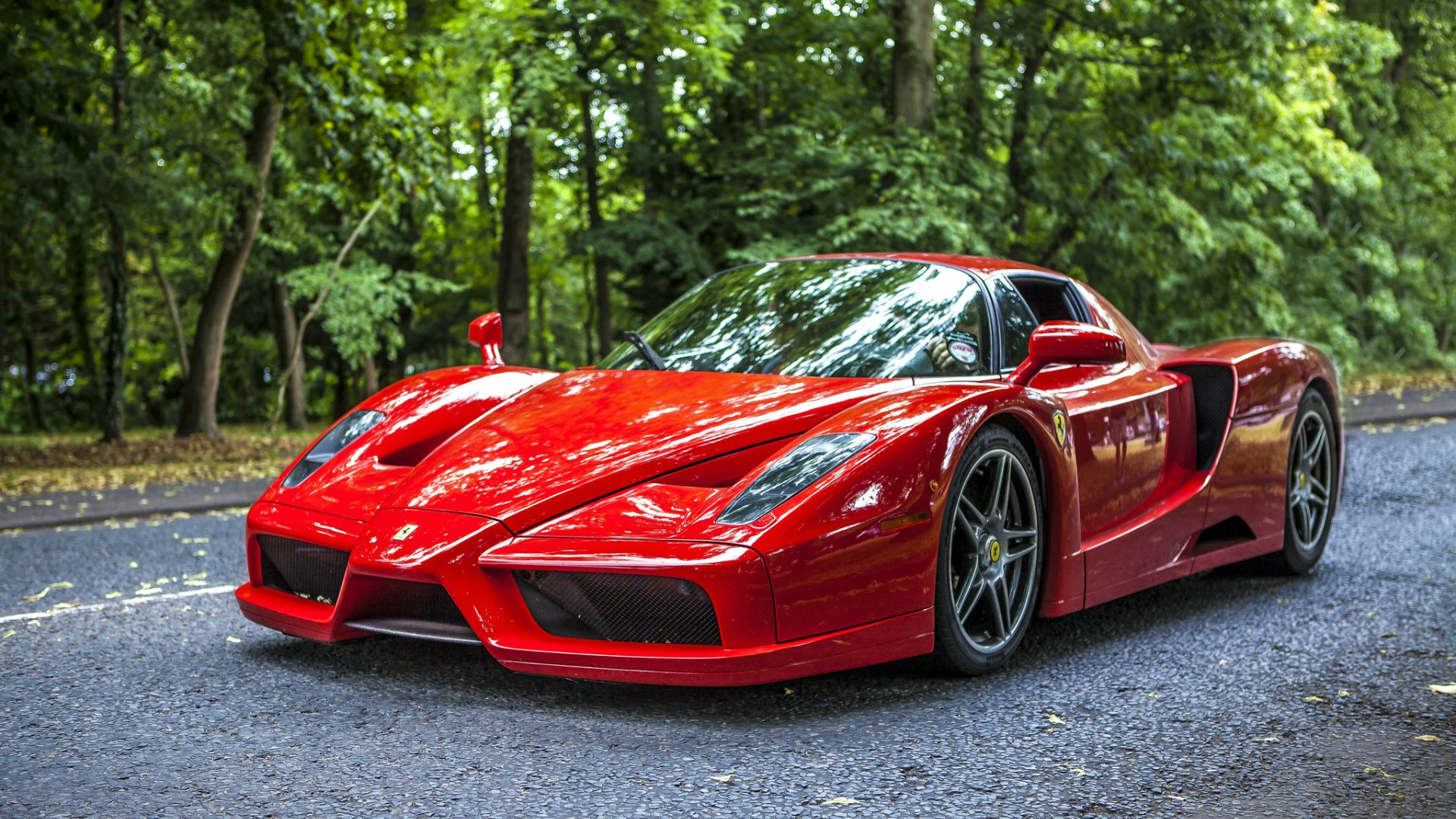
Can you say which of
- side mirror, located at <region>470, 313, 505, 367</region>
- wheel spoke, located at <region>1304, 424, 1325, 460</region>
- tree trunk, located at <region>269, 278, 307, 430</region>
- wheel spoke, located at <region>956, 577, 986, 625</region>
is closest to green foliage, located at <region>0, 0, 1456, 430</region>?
tree trunk, located at <region>269, 278, 307, 430</region>

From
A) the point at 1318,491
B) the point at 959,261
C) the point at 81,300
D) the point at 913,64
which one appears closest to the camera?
the point at 959,261

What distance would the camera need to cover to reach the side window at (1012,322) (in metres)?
4.59

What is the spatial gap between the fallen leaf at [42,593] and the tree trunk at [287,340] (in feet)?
61.6

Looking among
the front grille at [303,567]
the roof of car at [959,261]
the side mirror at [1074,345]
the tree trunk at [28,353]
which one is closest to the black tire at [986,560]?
the side mirror at [1074,345]

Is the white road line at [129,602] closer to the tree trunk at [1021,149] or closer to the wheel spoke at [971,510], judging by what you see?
the wheel spoke at [971,510]

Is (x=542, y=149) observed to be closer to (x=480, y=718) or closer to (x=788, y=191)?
(x=788, y=191)

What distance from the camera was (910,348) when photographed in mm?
4402

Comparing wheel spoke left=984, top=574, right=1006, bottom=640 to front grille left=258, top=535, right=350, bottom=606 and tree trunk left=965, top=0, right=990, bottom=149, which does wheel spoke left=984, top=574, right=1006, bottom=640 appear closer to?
front grille left=258, top=535, right=350, bottom=606

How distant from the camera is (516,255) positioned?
68.6 feet

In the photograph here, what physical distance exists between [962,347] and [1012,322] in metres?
0.33

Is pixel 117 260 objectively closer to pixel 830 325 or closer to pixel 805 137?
pixel 805 137

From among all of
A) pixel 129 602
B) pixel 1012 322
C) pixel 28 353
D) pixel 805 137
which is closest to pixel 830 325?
pixel 1012 322

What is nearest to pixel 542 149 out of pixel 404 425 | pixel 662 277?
pixel 662 277

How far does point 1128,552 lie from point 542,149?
49.2 feet
